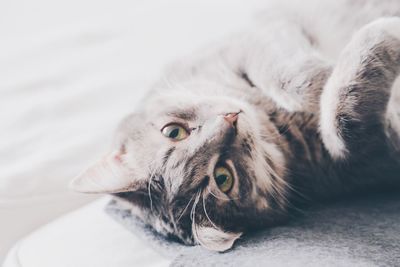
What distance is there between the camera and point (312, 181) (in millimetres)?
898

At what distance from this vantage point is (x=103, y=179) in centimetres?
88

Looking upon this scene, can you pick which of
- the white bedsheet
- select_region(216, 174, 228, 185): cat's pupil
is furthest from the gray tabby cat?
the white bedsheet

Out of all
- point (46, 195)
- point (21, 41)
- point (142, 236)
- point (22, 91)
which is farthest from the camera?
point (21, 41)

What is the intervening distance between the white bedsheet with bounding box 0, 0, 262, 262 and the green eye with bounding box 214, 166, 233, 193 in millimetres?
292

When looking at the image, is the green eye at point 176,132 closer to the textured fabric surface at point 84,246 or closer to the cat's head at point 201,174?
the cat's head at point 201,174

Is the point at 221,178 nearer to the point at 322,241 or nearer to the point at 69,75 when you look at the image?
the point at 322,241

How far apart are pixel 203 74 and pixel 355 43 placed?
1.03 feet

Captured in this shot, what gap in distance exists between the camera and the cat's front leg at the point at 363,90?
0.84 metres

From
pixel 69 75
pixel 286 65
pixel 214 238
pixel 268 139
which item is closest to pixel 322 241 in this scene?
pixel 214 238

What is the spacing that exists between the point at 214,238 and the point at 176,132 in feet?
0.70

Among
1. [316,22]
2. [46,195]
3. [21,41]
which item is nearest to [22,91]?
[21,41]

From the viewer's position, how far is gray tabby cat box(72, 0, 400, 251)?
2.76 feet

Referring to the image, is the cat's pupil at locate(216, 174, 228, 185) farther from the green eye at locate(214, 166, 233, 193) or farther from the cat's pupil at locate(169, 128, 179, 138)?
the cat's pupil at locate(169, 128, 179, 138)

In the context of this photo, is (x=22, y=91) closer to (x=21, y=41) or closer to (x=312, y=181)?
(x=21, y=41)
